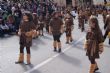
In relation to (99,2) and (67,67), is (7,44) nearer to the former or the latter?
(67,67)

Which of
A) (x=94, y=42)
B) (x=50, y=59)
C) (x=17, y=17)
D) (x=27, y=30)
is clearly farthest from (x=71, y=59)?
(x=17, y=17)

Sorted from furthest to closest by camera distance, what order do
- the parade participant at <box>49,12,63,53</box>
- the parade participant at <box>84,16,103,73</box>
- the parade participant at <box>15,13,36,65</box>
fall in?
the parade participant at <box>49,12,63,53</box>, the parade participant at <box>15,13,36,65</box>, the parade participant at <box>84,16,103,73</box>

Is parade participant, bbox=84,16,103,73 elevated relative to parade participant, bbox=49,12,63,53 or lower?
elevated

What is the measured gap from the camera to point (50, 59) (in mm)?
15055

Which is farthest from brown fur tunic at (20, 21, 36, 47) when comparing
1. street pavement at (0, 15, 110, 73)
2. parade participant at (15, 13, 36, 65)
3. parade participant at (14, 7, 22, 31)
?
parade participant at (14, 7, 22, 31)

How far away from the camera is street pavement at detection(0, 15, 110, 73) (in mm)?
13164

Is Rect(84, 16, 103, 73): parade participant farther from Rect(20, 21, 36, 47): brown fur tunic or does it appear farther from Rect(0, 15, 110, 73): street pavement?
Rect(20, 21, 36, 47): brown fur tunic

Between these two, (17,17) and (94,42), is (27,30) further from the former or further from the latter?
(17,17)

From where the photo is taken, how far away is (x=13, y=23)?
81.5 ft

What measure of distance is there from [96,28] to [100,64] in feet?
8.52

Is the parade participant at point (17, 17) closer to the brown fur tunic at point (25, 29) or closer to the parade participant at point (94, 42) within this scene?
the brown fur tunic at point (25, 29)

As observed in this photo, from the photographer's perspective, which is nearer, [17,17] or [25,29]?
[25,29]

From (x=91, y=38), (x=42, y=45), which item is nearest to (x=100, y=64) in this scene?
(x=91, y=38)

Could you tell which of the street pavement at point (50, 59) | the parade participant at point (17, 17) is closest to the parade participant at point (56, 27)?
the street pavement at point (50, 59)
